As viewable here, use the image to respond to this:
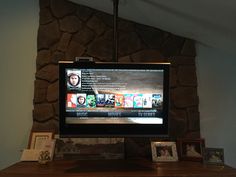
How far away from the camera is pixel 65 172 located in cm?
193

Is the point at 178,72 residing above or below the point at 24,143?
above

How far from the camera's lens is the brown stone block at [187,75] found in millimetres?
2666

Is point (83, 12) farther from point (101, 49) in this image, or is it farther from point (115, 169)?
point (115, 169)

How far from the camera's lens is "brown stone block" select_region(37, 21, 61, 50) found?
104 inches

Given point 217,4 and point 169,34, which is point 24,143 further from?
point 217,4

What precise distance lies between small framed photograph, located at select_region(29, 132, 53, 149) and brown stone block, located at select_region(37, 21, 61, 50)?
30.6 inches

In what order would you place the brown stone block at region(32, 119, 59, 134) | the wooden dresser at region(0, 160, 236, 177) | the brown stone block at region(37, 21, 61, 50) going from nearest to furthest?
the wooden dresser at region(0, 160, 236, 177) < the brown stone block at region(32, 119, 59, 134) < the brown stone block at region(37, 21, 61, 50)

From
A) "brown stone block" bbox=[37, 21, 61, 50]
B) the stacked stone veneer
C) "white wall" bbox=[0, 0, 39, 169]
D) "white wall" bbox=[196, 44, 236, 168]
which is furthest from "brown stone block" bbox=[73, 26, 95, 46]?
"white wall" bbox=[196, 44, 236, 168]

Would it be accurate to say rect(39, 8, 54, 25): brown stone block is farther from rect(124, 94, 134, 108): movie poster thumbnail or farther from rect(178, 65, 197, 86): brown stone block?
rect(178, 65, 197, 86): brown stone block

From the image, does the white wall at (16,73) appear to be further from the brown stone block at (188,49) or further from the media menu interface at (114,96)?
the brown stone block at (188,49)

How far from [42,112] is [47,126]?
0.13 metres

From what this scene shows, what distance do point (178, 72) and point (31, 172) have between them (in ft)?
5.02

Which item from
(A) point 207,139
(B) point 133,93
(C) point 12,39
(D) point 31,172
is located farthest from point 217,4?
(C) point 12,39

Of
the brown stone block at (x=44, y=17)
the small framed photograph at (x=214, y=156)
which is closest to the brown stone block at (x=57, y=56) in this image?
the brown stone block at (x=44, y=17)
